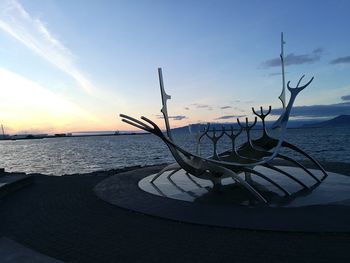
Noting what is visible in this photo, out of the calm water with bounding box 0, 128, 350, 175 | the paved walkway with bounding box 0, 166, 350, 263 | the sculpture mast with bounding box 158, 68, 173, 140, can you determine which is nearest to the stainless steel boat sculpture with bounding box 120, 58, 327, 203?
the sculpture mast with bounding box 158, 68, 173, 140

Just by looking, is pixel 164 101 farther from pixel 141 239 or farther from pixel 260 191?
pixel 141 239

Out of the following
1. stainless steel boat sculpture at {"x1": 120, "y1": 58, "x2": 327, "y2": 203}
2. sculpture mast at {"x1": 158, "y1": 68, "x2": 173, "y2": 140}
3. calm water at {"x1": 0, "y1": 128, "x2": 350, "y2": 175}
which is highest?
sculpture mast at {"x1": 158, "y1": 68, "x2": 173, "y2": 140}

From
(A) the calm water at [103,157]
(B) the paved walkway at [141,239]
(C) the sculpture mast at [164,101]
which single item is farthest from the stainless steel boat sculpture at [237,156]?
(A) the calm water at [103,157]

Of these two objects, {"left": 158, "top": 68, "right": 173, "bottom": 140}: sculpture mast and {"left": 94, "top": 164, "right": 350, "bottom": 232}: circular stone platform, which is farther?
{"left": 158, "top": 68, "right": 173, "bottom": 140}: sculpture mast

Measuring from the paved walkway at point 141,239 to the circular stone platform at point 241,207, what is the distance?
386mm

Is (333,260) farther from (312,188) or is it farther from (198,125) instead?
(198,125)

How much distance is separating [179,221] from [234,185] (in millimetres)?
5265

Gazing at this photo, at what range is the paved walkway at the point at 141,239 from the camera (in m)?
6.75

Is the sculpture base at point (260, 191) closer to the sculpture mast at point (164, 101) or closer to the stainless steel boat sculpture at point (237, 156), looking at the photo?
the stainless steel boat sculpture at point (237, 156)

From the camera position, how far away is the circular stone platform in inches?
336

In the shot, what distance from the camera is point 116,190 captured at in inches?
527

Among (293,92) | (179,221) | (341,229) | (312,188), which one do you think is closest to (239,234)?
(179,221)

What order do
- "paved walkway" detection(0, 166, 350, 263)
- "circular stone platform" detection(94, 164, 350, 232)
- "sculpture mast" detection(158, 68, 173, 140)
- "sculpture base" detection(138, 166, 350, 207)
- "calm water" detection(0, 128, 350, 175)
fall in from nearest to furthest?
"paved walkway" detection(0, 166, 350, 263) < "circular stone platform" detection(94, 164, 350, 232) < "sculpture base" detection(138, 166, 350, 207) < "sculpture mast" detection(158, 68, 173, 140) < "calm water" detection(0, 128, 350, 175)

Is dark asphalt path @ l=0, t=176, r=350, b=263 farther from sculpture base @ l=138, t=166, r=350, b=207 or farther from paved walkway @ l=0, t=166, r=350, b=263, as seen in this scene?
sculpture base @ l=138, t=166, r=350, b=207
